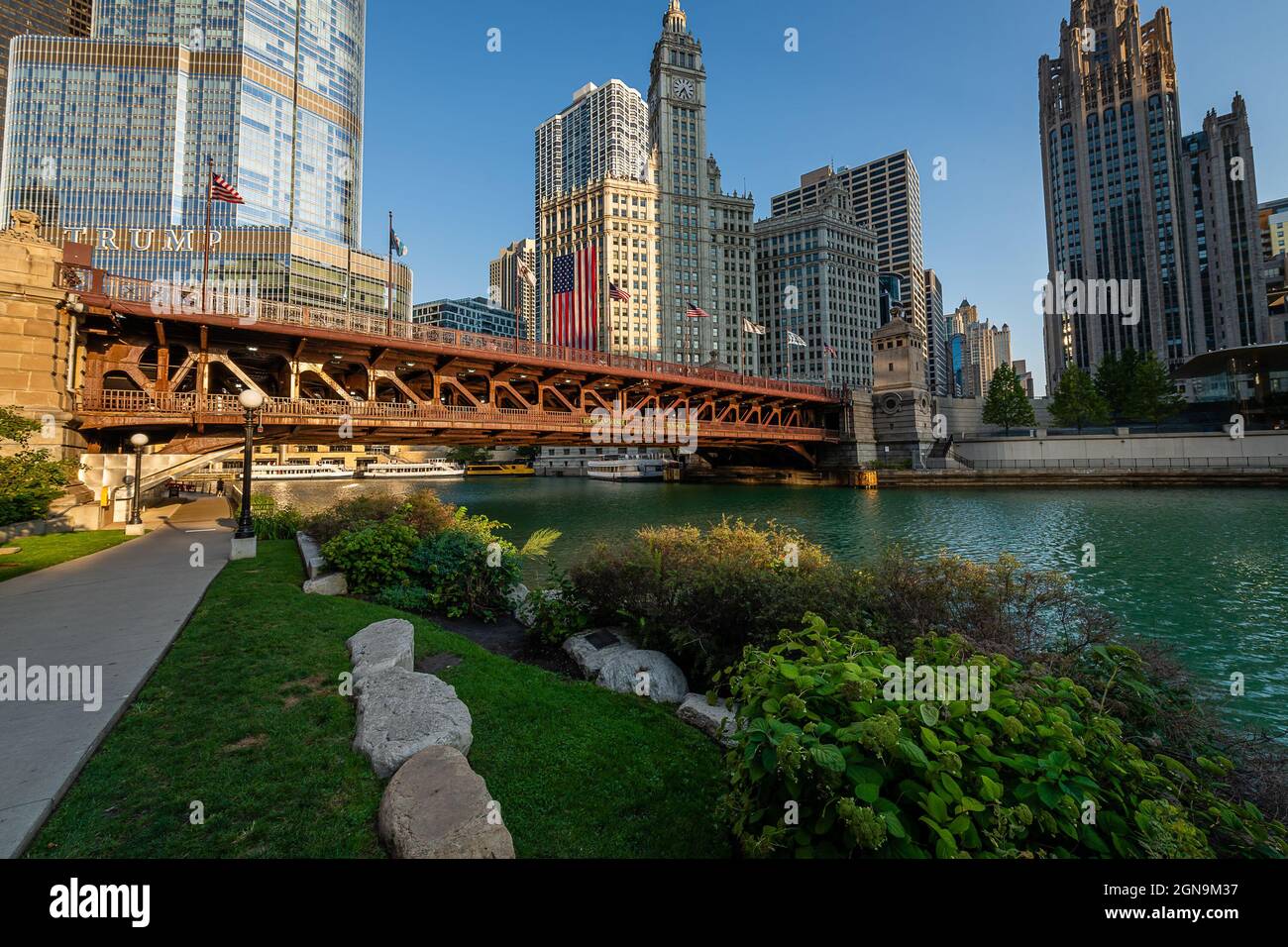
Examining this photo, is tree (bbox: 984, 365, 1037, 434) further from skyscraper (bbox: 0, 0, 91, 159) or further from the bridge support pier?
skyscraper (bbox: 0, 0, 91, 159)

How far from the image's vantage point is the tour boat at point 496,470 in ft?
338

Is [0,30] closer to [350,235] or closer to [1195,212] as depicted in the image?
[350,235]

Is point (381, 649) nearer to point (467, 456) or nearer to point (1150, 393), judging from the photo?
point (1150, 393)

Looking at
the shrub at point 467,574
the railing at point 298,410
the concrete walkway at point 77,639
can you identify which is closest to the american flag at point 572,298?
the railing at point 298,410

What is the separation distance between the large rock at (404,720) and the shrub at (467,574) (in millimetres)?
4732

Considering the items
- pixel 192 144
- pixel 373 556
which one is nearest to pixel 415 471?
pixel 192 144

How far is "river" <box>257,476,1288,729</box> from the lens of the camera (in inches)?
371

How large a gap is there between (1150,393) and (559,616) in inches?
3008

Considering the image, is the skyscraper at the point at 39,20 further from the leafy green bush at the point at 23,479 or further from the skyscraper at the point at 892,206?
the skyscraper at the point at 892,206

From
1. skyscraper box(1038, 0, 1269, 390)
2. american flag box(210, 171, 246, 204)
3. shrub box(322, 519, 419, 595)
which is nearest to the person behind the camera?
shrub box(322, 519, 419, 595)

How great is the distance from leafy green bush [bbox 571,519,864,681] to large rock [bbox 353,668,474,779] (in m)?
3.12

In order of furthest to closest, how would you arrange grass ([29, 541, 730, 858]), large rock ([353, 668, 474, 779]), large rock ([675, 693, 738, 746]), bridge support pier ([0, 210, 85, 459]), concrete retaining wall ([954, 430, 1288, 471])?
concrete retaining wall ([954, 430, 1288, 471]) < bridge support pier ([0, 210, 85, 459]) < large rock ([675, 693, 738, 746]) < large rock ([353, 668, 474, 779]) < grass ([29, 541, 730, 858])

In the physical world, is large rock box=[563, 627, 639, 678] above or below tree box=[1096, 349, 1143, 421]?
below

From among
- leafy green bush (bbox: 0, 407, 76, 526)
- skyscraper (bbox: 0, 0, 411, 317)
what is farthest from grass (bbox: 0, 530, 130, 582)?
skyscraper (bbox: 0, 0, 411, 317)
